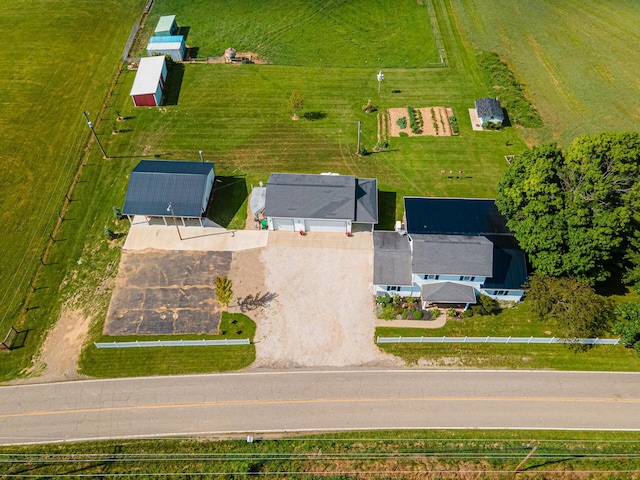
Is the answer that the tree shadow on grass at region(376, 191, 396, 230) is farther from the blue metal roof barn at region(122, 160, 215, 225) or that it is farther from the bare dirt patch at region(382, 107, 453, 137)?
the blue metal roof barn at region(122, 160, 215, 225)

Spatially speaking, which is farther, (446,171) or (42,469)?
(446,171)

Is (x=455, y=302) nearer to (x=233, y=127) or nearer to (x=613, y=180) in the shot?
(x=613, y=180)

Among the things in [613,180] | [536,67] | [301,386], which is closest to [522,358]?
[613,180]

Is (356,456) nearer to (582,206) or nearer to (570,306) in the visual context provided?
(570,306)

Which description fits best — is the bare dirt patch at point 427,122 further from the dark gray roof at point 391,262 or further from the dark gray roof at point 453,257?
the dark gray roof at point 453,257

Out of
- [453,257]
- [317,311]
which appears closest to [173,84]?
[317,311]

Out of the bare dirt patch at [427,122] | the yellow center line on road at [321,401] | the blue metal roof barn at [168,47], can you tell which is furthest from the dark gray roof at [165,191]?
the blue metal roof barn at [168,47]
